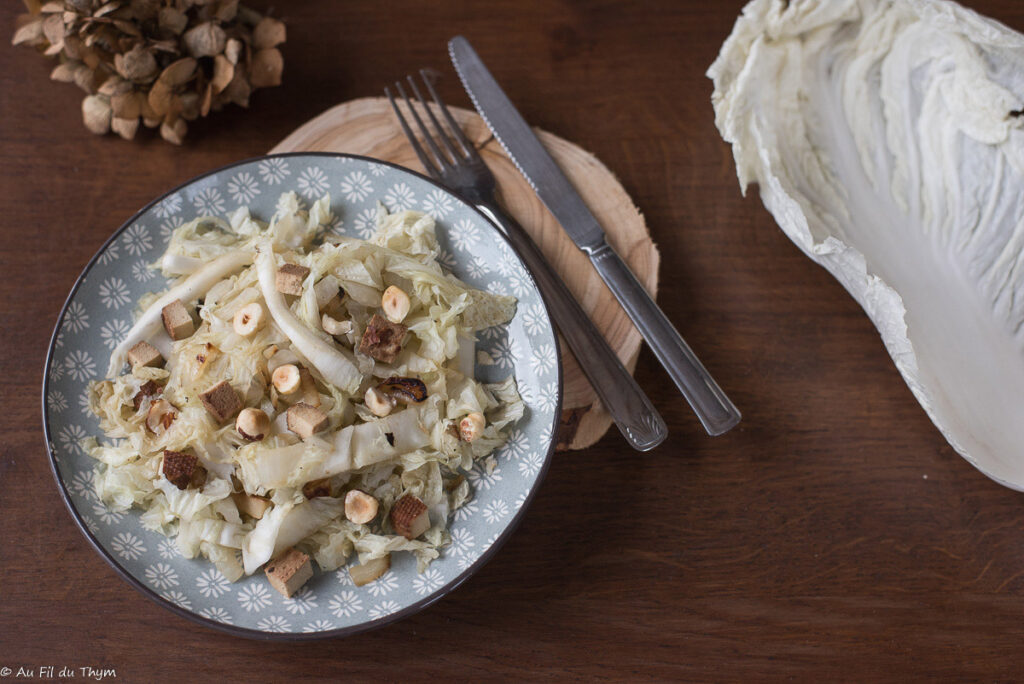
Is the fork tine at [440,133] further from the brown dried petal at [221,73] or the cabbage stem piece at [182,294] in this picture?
the cabbage stem piece at [182,294]

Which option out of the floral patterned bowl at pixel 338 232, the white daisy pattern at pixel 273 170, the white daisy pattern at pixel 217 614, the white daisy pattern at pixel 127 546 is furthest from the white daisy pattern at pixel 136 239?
the white daisy pattern at pixel 217 614

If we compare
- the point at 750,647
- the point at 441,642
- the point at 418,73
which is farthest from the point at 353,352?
the point at 750,647

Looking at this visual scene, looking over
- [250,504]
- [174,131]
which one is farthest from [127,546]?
[174,131]

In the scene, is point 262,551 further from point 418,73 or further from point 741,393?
point 418,73

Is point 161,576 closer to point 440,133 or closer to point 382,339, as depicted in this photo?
point 382,339

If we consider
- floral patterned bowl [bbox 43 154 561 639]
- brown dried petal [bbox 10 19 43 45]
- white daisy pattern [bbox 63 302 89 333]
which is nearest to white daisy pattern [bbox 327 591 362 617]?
floral patterned bowl [bbox 43 154 561 639]
